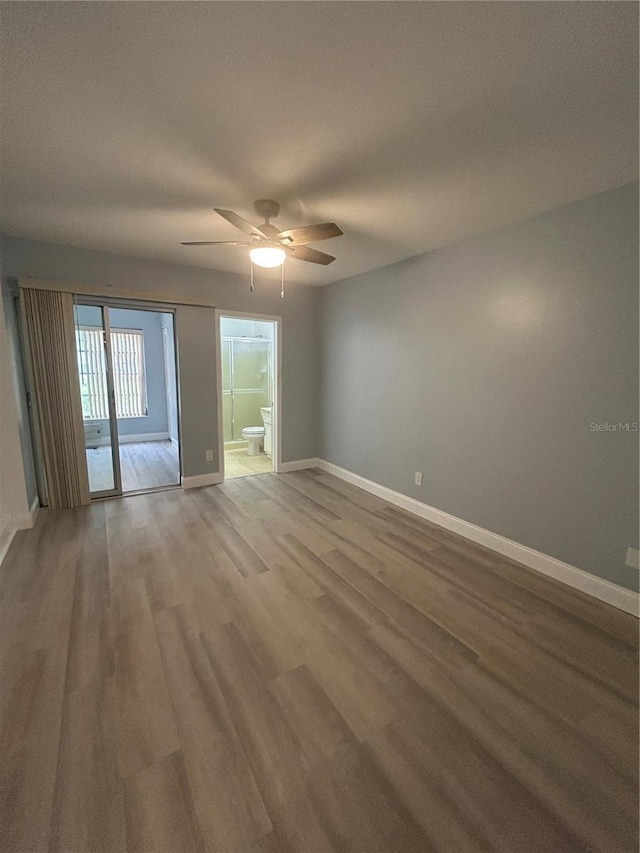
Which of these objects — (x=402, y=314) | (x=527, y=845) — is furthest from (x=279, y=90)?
(x=527, y=845)

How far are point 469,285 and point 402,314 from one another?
2.47ft

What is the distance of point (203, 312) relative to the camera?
3.87 m

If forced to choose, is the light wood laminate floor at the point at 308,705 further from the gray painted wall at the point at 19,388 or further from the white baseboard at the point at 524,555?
the gray painted wall at the point at 19,388

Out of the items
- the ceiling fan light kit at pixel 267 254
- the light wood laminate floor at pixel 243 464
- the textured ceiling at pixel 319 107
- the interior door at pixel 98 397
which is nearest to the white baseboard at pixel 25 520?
the interior door at pixel 98 397

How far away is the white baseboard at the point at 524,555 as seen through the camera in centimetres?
208

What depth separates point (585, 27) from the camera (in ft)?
3.51

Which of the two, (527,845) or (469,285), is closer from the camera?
(527,845)

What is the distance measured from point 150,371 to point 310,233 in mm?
5224

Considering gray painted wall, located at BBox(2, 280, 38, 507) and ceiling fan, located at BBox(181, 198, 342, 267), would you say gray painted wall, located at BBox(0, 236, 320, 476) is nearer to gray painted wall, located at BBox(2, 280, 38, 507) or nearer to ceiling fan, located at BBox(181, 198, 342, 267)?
gray painted wall, located at BBox(2, 280, 38, 507)

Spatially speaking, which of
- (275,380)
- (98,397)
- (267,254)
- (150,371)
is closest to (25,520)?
(98,397)

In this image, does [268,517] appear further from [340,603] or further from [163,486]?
[163,486]

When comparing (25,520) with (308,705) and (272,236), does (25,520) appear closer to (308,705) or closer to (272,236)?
(308,705)

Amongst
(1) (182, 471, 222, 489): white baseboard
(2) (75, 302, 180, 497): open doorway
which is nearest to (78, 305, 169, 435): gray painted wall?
(2) (75, 302, 180, 497): open doorway

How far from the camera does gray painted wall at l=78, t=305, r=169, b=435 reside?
235 inches
